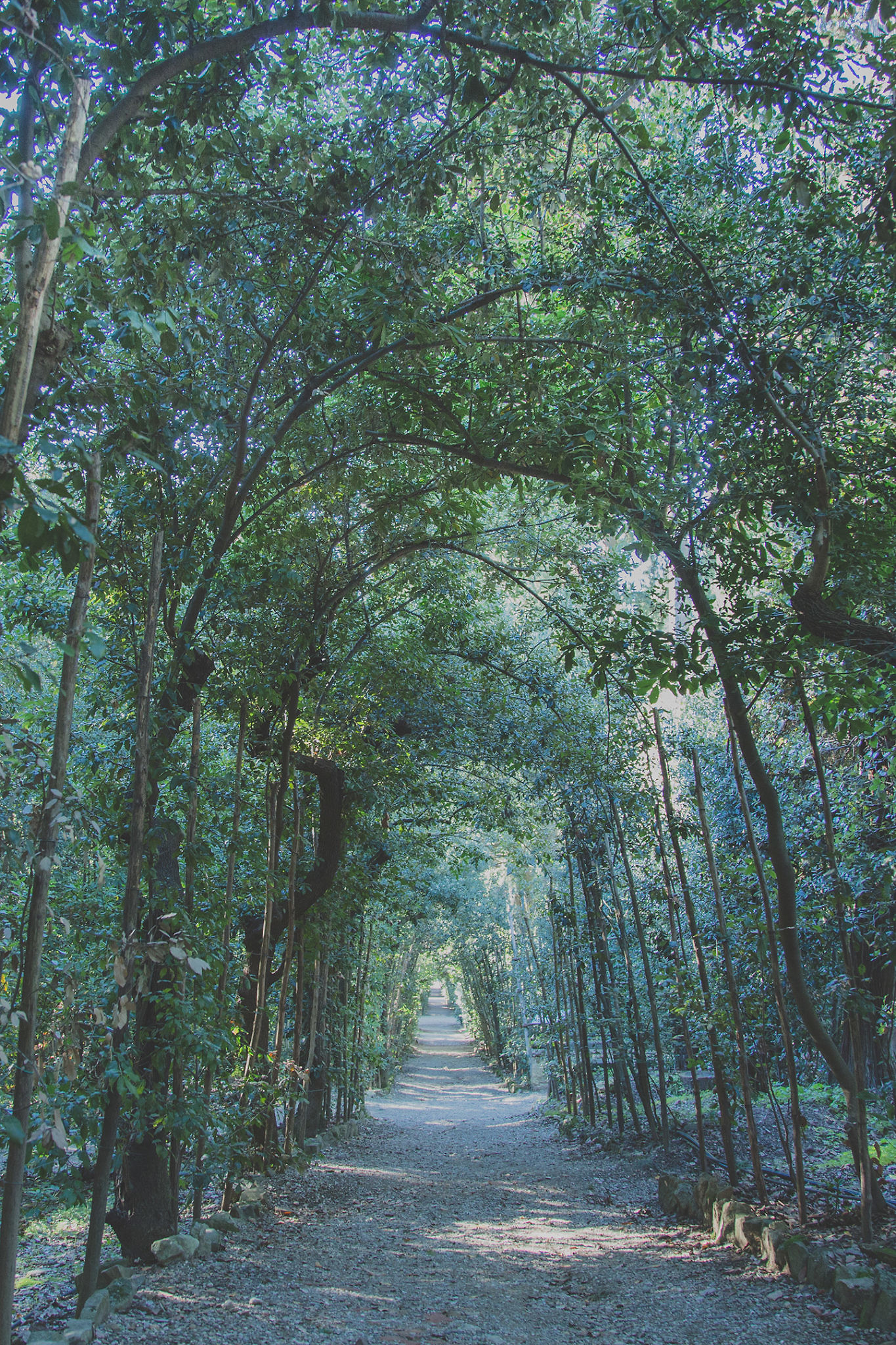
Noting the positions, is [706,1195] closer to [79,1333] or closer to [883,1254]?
[883,1254]

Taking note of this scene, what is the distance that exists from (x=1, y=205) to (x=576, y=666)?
786cm

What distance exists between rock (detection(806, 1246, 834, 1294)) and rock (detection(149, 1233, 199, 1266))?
2844 mm

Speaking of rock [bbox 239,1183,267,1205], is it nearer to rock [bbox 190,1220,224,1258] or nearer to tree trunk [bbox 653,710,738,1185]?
rock [bbox 190,1220,224,1258]

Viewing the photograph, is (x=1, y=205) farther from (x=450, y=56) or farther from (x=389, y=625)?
(x=389, y=625)

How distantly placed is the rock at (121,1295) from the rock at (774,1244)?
283 cm

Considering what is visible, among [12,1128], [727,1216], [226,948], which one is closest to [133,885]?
[12,1128]

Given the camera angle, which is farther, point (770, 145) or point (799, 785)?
point (799, 785)

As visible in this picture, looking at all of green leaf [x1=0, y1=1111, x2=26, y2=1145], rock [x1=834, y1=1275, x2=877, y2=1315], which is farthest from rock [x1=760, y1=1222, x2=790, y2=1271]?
green leaf [x1=0, y1=1111, x2=26, y2=1145]

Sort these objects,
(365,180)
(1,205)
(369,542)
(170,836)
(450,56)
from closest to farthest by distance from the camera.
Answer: (1,205) → (450,56) → (365,180) → (170,836) → (369,542)

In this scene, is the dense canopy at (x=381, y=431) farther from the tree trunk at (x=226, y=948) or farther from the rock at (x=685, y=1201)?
the rock at (x=685, y=1201)

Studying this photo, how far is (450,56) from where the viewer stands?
3205 mm

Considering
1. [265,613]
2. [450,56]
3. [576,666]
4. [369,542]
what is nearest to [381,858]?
[576,666]

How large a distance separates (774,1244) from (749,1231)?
1.12ft

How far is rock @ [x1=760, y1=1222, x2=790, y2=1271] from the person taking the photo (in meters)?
4.00
